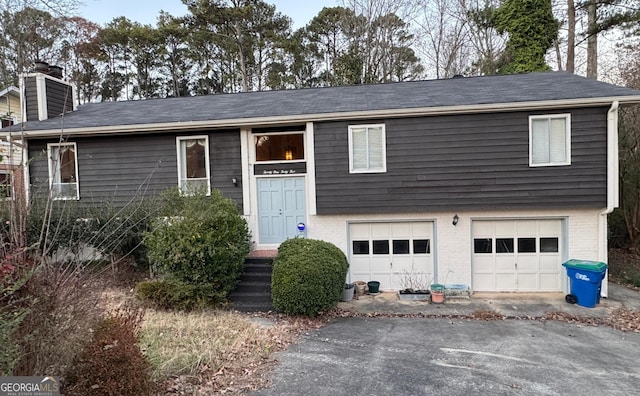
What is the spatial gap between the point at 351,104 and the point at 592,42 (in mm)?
14620

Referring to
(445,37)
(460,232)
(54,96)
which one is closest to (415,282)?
(460,232)

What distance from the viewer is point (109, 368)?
332 cm

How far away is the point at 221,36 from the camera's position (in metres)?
22.5

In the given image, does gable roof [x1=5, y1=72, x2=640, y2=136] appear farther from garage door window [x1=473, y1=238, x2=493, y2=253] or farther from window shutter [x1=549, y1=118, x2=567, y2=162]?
garage door window [x1=473, y1=238, x2=493, y2=253]

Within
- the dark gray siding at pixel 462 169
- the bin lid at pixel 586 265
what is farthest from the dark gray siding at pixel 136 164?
the bin lid at pixel 586 265

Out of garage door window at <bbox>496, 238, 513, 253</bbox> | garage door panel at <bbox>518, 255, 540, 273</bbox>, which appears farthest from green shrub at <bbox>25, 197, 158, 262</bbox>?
garage door panel at <bbox>518, 255, 540, 273</bbox>

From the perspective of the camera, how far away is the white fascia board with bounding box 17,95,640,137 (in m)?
8.13

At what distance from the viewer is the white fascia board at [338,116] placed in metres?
8.13

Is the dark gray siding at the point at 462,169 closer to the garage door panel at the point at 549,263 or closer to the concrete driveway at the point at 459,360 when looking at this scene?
the garage door panel at the point at 549,263

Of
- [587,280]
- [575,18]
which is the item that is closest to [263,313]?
[587,280]

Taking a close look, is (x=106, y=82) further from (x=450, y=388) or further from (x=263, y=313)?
(x=450, y=388)

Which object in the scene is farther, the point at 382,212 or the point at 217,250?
the point at 382,212

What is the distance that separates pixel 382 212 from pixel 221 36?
61.6 ft

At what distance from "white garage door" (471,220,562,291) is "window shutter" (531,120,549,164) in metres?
1.57
